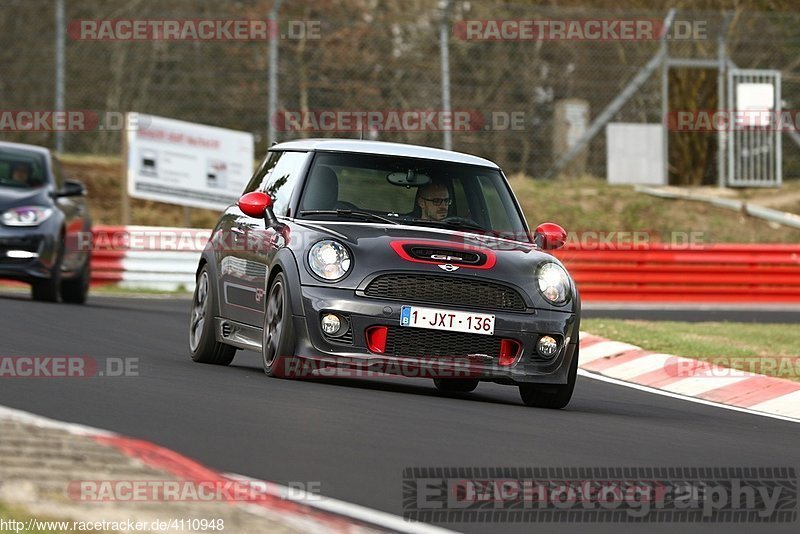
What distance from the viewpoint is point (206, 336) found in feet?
37.2

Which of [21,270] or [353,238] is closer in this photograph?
[353,238]

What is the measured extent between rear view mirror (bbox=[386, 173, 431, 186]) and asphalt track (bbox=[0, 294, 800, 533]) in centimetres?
124

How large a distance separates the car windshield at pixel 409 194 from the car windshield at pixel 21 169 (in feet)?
25.5

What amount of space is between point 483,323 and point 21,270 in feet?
28.2

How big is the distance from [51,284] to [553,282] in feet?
29.0

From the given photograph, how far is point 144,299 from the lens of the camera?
2050 cm

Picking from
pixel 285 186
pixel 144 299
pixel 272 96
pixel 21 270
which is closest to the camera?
pixel 285 186

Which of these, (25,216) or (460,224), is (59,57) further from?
(460,224)

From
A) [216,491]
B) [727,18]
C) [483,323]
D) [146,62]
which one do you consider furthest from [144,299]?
[216,491]

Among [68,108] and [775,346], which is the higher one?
[68,108]

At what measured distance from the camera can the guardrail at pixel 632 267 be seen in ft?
Result: 73.9

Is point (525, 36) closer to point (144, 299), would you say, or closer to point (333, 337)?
point (144, 299)

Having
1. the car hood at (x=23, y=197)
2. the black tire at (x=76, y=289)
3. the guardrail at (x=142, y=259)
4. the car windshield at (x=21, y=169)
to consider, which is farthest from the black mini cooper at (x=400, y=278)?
the guardrail at (x=142, y=259)

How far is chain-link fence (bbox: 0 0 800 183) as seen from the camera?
2397 centimetres
